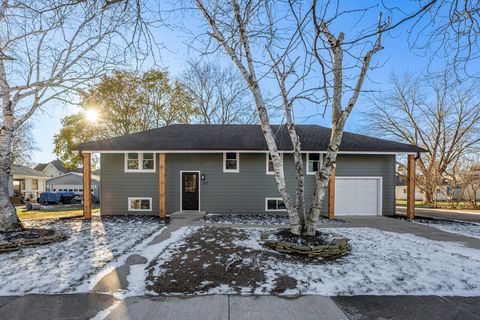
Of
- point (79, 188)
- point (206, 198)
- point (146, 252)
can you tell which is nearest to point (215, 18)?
point (146, 252)

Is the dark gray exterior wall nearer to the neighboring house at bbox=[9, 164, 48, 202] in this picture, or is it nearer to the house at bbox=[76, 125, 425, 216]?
the house at bbox=[76, 125, 425, 216]

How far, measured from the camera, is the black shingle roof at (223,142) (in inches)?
378

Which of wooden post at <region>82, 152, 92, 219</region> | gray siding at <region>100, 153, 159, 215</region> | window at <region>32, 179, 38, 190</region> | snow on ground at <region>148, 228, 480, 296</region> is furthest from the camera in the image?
window at <region>32, 179, 38, 190</region>

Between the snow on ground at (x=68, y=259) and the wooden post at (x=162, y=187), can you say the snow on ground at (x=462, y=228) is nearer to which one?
the snow on ground at (x=68, y=259)

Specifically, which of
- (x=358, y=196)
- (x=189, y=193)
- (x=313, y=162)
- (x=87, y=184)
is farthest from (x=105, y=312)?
(x=358, y=196)

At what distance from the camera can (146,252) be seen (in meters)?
5.04

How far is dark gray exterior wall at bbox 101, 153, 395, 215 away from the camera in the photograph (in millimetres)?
10492

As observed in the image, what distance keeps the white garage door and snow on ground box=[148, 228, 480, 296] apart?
4.93 meters

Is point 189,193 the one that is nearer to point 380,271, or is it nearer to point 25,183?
point 380,271

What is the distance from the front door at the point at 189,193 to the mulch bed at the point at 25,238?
4814mm

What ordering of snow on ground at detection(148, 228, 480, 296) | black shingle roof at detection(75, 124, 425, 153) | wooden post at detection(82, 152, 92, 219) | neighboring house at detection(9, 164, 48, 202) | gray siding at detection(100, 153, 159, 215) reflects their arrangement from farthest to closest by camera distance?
neighboring house at detection(9, 164, 48, 202) < gray siding at detection(100, 153, 159, 215) < black shingle roof at detection(75, 124, 425, 153) < wooden post at detection(82, 152, 92, 219) < snow on ground at detection(148, 228, 480, 296)

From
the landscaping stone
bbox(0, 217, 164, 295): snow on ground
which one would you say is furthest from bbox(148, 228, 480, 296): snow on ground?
bbox(0, 217, 164, 295): snow on ground

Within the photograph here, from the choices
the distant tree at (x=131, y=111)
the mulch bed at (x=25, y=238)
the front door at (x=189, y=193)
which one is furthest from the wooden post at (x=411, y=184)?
the distant tree at (x=131, y=111)

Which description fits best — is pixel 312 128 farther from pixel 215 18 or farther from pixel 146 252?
pixel 146 252
